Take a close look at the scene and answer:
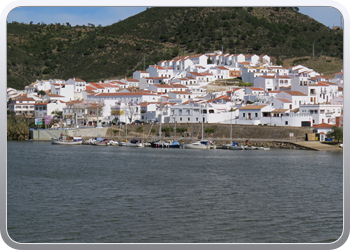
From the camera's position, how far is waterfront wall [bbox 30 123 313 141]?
35594 mm

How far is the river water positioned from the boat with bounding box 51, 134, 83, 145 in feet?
50.8

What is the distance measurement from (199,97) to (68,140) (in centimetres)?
1565

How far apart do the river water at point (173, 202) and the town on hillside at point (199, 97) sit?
1612cm

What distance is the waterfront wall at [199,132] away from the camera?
35.6 metres

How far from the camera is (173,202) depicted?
12.7 metres

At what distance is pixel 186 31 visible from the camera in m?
87.4

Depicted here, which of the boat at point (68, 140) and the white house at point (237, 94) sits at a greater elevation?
the white house at point (237, 94)

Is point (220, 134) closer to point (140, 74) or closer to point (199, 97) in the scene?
point (199, 97)

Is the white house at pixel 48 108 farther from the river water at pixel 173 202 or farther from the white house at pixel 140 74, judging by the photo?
the river water at pixel 173 202

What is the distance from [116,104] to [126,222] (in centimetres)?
3774

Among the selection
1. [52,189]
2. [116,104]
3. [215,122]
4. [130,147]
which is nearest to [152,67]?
[116,104]

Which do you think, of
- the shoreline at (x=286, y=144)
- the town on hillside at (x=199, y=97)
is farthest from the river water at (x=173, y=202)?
the town on hillside at (x=199, y=97)

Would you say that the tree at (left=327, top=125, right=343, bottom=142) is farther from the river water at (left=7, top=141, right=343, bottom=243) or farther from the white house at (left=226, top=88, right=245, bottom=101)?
the white house at (left=226, top=88, right=245, bottom=101)

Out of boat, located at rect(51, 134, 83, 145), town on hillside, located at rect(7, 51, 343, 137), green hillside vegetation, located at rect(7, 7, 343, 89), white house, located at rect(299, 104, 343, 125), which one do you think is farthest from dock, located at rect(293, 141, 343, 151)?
green hillside vegetation, located at rect(7, 7, 343, 89)
